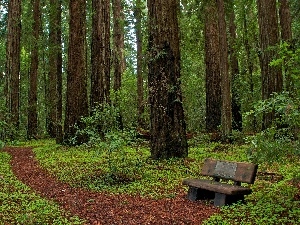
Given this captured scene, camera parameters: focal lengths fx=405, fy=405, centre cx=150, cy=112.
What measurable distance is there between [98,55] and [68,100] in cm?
234

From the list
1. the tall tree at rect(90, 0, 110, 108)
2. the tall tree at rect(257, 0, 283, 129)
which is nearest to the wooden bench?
the tall tree at rect(257, 0, 283, 129)

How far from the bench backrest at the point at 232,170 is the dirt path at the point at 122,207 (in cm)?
70

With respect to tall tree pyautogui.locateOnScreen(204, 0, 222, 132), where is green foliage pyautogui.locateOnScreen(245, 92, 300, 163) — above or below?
below

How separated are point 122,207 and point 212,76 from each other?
1096 cm

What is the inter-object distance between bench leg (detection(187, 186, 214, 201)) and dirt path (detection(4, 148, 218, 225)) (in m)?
0.14

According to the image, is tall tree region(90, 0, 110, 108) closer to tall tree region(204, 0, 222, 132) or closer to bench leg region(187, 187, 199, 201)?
tall tree region(204, 0, 222, 132)

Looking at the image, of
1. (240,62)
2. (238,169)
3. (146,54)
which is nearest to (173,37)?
(146,54)

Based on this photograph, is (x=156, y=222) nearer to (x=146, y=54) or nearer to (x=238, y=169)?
(x=238, y=169)

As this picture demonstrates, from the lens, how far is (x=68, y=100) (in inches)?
637

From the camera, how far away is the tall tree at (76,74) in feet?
53.0

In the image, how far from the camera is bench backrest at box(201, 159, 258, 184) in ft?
23.5

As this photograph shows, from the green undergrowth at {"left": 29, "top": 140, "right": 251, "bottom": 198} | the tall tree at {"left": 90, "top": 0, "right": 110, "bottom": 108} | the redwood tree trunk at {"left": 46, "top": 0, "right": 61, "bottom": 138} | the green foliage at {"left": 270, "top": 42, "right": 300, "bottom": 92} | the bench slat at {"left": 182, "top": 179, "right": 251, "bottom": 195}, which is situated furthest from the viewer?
the redwood tree trunk at {"left": 46, "top": 0, "right": 61, "bottom": 138}

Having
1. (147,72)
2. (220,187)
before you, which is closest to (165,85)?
(147,72)

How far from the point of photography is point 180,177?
952cm
